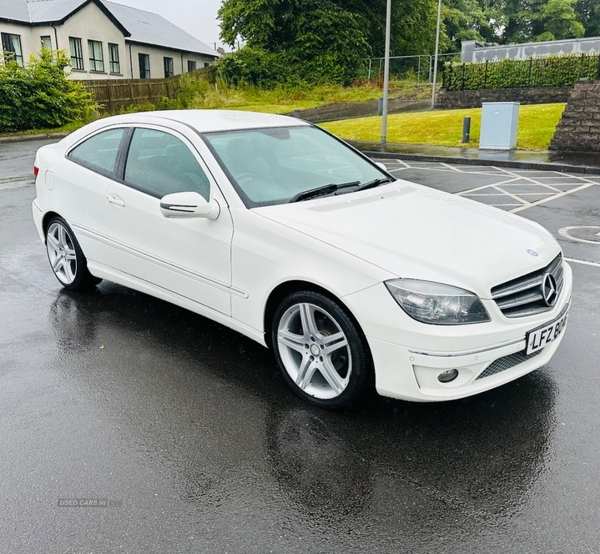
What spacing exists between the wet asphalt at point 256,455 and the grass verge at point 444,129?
14.8 meters

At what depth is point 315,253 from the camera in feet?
11.7

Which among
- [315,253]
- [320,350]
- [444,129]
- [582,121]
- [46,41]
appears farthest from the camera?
[46,41]

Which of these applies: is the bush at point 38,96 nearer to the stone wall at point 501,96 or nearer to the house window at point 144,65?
the stone wall at point 501,96

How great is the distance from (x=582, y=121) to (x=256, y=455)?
15.7 metres

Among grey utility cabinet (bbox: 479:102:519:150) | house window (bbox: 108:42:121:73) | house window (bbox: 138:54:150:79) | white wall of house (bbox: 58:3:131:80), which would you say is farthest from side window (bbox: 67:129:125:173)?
house window (bbox: 138:54:150:79)

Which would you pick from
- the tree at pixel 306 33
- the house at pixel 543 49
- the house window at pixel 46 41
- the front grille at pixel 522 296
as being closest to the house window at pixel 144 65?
the tree at pixel 306 33

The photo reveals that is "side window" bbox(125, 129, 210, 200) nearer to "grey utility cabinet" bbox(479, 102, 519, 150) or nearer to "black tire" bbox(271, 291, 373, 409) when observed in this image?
"black tire" bbox(271, 291, 373, 409)

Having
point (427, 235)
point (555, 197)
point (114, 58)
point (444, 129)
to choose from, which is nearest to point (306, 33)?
point (114, 58)

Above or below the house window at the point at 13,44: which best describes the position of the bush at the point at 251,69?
below

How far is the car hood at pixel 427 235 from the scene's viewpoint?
11.1 ft

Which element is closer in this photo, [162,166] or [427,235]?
[427,235]

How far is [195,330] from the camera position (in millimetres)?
4965

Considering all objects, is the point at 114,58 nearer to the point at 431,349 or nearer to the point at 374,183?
the point at 374,183

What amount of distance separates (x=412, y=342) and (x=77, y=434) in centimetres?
191
